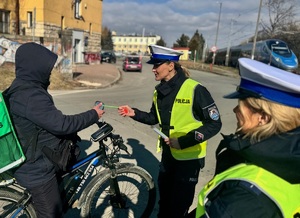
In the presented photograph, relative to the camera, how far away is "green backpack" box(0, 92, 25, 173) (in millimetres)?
2266

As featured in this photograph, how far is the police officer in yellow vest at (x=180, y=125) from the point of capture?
2760mm

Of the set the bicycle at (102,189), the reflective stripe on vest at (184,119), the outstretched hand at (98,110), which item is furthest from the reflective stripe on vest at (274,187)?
the bicycle at (102,189)

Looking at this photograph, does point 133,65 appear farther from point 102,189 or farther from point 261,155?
point 261,155

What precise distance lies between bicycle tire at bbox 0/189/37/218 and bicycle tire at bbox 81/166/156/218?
59cm

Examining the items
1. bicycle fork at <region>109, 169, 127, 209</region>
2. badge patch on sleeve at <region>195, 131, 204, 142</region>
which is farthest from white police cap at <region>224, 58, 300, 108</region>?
bicycle fork at <region>109, 169, 127, 209</region>

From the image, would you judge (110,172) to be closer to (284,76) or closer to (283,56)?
(284,76)

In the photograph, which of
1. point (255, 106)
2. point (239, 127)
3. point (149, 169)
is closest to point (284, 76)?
point (255, 106)

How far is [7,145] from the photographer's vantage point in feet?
7.61

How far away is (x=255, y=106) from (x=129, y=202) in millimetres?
2581

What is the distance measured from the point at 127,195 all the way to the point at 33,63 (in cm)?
199

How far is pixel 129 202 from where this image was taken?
3.56 m

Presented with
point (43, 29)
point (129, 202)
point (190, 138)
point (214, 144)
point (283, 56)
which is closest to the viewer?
point (190, 138)

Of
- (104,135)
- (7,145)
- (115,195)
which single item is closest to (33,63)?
(7,145)

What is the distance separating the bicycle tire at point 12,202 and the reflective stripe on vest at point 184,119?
57.0 inches
